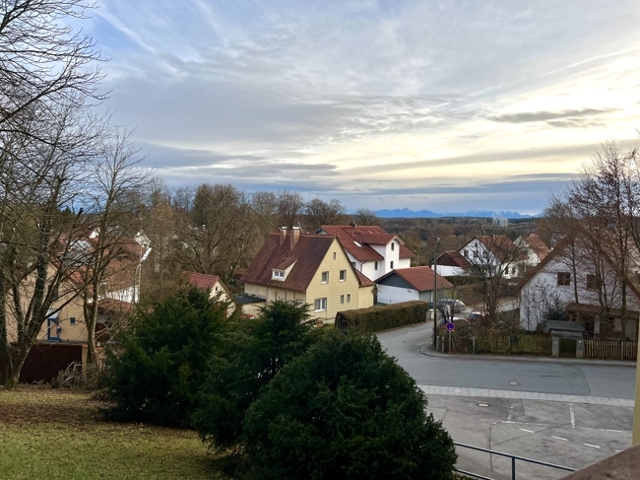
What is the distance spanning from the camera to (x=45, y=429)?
9.72 meters

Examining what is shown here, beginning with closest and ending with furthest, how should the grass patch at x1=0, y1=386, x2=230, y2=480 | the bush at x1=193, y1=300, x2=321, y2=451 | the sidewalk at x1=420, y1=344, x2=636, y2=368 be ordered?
the grass patch at x1=0, y1=386, x2=230, y2=480, the bush at x1=193, y1=300, x2=321, y2=451, the sidewalk at x1=420, y1=344, x2=636, y2=368

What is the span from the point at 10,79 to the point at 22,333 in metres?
9.06

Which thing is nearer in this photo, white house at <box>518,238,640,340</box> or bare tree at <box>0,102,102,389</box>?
bare tree at <box>0,102,102,389</box>

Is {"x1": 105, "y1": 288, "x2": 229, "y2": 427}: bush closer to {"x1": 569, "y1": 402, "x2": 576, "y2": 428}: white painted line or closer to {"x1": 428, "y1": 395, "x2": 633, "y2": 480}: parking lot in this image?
{"x1": 428, "y1": 395, "x2": 633, "y2": 480}: parking lot

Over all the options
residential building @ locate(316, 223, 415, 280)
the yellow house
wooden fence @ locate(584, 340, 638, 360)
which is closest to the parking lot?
wooden fence @ locate(584, 340, 638, 360)

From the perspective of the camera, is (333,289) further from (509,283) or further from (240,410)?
(240,410)

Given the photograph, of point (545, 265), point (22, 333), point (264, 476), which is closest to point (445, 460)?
point (264, 476)

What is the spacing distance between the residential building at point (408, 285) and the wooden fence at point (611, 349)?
16832 mm

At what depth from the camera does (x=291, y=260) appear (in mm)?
37281

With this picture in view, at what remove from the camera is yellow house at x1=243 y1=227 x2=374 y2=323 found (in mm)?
36000

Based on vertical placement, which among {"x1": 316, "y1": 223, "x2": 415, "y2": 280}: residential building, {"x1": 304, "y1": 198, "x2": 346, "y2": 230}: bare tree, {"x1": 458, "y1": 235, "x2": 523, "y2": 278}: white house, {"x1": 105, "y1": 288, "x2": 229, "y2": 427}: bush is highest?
{"x1": 304, "y1": 198, "x2": 346, "y2": 230}: bare tree

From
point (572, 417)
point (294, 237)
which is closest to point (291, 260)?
point (294, 237)

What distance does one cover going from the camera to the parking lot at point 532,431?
11.4 m

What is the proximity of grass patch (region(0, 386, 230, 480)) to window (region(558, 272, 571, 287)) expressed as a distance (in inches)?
953
